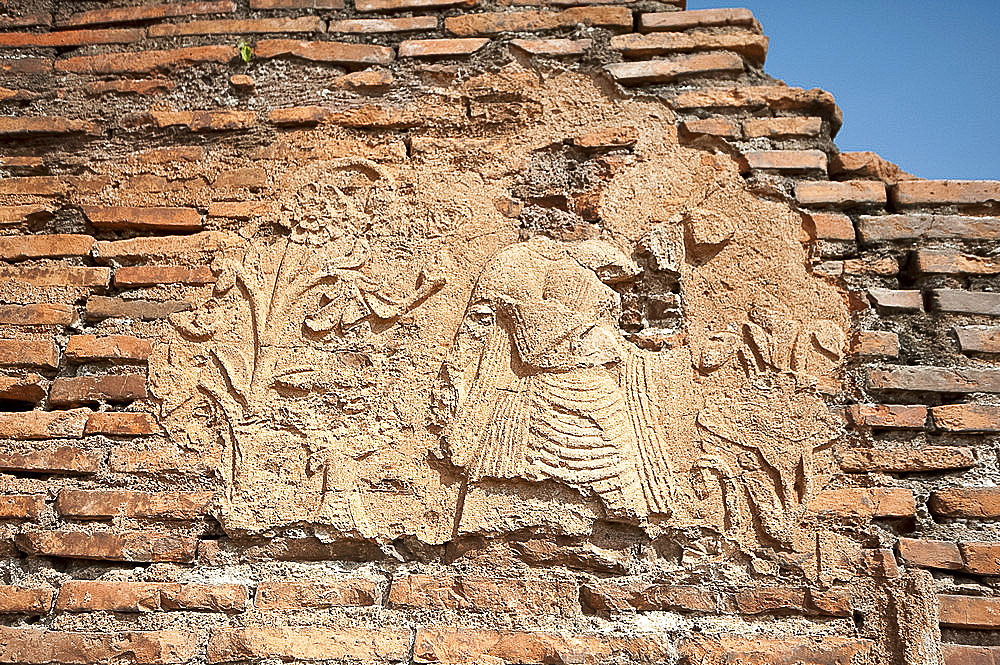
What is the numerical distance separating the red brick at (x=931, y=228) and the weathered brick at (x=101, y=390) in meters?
2.17

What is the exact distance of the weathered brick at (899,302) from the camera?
2176mm

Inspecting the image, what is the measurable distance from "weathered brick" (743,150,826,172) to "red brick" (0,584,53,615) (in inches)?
92.1

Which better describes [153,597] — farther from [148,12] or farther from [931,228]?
[931,228]

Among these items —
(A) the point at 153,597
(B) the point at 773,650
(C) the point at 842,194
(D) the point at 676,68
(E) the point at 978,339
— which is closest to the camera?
(B) the point at 773,650

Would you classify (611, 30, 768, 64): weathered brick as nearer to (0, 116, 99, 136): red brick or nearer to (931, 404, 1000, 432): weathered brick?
(931, 404, 1000, 432): weathered brick

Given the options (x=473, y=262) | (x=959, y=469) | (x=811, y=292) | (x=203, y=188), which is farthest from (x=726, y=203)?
(x=203, y=188)

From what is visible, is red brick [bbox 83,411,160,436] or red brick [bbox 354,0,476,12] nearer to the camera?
red brick [bbox 83,411,160,436]

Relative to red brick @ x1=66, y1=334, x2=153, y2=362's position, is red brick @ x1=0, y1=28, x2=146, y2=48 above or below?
above

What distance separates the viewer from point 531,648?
1.95 m

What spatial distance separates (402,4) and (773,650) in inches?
87.8

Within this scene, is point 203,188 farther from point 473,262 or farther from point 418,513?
point 418,513

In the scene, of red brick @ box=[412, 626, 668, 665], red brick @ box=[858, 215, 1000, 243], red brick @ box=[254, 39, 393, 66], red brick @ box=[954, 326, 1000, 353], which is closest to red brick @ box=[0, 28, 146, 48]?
red brick @ box=[254, 39, 393, 66]

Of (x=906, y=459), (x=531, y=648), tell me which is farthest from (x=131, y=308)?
(x=906, y=459)

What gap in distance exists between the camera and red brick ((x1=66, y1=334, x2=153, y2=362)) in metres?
2.23
